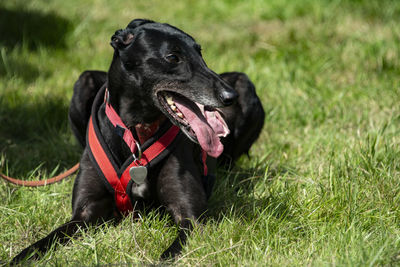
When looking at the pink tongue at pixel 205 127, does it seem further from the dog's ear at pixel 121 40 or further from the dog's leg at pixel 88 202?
the dog's leg at pixel 88 202

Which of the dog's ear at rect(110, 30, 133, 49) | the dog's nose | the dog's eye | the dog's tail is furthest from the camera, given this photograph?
the dog's tail

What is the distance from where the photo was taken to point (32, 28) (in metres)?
6.19

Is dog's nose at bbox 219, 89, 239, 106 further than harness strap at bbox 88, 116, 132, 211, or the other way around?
harness strap at bbox 88, 116, 132, 211

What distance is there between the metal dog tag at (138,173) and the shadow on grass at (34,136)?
1.02 metres

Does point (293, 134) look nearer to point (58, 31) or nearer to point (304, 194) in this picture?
point (304, 194)

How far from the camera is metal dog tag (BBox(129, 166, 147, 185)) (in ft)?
9.02

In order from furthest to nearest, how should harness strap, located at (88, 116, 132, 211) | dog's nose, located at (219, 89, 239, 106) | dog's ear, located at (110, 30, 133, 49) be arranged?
harness strap, located at (88, 116, 132, 211) < dog's ear, located at (110, 30, 133, 49) < dog's nose, located at (219, 89, 239, 106)

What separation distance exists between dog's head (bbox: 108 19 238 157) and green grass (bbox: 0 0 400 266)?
56 cm

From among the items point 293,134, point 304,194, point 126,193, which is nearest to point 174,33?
point 126,193

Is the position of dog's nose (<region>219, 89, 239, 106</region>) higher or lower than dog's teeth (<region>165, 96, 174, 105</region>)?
higher

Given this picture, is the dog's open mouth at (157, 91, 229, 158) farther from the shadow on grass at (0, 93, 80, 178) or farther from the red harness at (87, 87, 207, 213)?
the shadow on grass at (0, 93, 80, 178)

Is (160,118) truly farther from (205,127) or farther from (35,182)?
(35,182)

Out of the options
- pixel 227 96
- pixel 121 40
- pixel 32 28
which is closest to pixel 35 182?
pixel 121 40

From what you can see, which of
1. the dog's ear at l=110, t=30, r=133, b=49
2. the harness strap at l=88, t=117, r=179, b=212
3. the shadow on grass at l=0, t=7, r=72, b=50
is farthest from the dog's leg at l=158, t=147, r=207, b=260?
the shadow on grass at l=0, t=7, r=72, b=50
